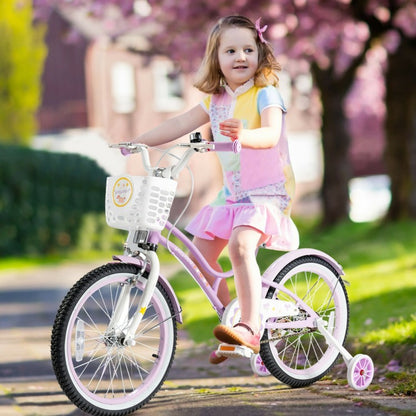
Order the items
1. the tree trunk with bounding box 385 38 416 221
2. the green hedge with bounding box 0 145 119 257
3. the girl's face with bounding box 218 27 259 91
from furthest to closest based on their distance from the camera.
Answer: the green hedge with bounding box 0 145 119 257 → the tree trunk with bounding box 385 38 416 221 → the girl's face with bounding box 218 27 259 91

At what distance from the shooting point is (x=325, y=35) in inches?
606

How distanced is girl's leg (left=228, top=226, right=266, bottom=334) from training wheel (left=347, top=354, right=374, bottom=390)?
62cm

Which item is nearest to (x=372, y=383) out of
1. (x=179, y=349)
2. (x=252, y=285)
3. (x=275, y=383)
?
(x=275, y=383)

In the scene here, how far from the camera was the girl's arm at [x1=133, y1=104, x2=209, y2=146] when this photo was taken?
490cm

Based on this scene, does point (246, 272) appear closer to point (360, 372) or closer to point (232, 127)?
point (232, 127)

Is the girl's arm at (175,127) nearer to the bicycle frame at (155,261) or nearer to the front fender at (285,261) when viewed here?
the bicycle frame at (155,261)

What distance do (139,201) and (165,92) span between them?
1139 inches

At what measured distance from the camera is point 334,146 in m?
18.3

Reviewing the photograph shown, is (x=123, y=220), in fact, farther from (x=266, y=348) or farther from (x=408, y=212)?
(x=408, y=212)

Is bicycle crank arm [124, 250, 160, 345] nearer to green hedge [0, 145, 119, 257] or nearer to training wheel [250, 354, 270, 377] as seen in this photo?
training wheel [250, 354, 270, 377]

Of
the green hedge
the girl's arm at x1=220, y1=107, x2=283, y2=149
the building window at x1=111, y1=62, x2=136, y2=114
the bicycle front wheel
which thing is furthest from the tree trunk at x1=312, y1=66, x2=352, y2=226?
the building window at x1=111, y1=62, x2=136, y2=114

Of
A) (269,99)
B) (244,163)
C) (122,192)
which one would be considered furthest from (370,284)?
(122,192)

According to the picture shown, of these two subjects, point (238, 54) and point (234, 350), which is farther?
point (238, 54)

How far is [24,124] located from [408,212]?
15.0 metres
